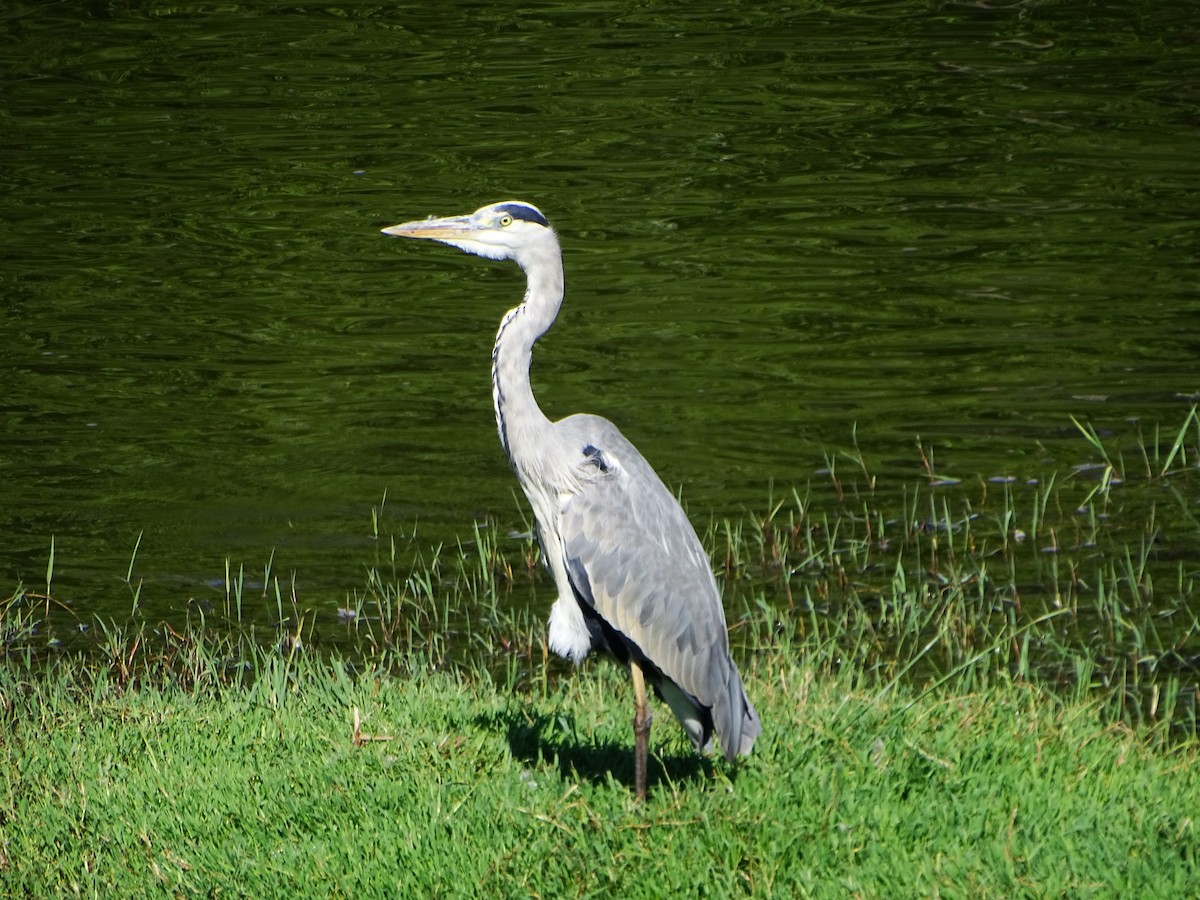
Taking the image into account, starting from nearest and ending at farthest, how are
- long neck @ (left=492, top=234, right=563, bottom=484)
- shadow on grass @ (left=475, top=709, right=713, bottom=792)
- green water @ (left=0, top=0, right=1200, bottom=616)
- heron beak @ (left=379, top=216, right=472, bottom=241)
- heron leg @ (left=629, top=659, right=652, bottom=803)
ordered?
heron leg @ (left=629, top=659, right=652, bottom=803)
shadow on grass @ (left=475, top=709, right=713, bottom=792)
long neck @ (left=492, top=234, right=563, bottom=484)
heron beak @ (left=379, top=216, right=472, bottom=241)
green water @ (left=0, top=0, right=1200, bottom=616)

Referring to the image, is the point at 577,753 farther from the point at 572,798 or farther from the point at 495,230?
the point at 495,230

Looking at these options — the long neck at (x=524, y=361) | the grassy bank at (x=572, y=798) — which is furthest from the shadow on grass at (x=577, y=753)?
the long neck at (x=524, y=361)

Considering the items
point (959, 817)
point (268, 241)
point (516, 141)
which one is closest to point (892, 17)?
point (516, 141)

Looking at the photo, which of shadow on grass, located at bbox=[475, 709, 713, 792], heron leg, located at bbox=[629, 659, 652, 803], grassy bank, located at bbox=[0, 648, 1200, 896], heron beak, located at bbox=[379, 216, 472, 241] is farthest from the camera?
heron beak, located at bbox=[379, 216, 472, 241]

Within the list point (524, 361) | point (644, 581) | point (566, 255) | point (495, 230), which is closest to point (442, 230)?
point (495, 230)

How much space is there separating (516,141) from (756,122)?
2160 mm

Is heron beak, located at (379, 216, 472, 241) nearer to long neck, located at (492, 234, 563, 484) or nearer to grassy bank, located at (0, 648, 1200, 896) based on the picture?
long neck, located at (492, 234, 563, 484)

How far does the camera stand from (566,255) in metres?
12.1

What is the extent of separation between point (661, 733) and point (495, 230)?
68.0 inches

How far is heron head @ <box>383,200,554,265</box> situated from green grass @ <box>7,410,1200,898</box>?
4.82 feet

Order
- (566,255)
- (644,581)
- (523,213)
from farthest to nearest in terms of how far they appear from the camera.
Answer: (566,255) < (523,213) < (644,581)

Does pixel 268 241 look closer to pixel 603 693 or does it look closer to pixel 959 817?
pixel 603 693

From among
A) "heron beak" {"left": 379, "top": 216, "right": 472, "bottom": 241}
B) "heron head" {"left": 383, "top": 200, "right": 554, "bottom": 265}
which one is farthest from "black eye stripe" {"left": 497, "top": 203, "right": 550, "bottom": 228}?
"heron beak" {"left": 379, "top": 216, "right": 472, "bottom": 241}

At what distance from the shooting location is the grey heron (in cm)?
502
